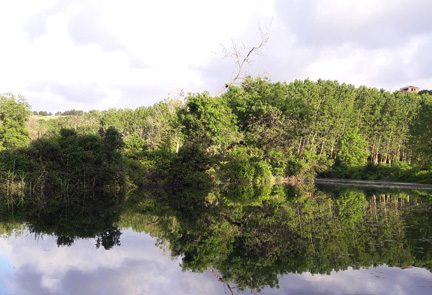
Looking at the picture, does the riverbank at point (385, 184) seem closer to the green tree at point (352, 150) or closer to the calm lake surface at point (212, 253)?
the green tree at point (352, 150)

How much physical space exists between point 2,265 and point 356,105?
214ft

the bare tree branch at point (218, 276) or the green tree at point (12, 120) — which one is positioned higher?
the green tree at point (12, 120)

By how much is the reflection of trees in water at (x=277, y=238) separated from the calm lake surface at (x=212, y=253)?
0.09 feet

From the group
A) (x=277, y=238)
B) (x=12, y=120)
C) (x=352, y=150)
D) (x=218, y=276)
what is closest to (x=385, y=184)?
(x=352, y=150)

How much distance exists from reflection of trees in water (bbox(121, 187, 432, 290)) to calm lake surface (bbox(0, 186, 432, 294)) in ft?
0.09

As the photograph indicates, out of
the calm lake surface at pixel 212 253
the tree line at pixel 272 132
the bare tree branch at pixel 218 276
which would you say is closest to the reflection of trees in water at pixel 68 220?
the calm lake surface at pixel 212 253

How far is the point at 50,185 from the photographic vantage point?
17.6m

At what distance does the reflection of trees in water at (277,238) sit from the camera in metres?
6.48

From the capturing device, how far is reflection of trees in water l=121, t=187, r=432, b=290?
648cm

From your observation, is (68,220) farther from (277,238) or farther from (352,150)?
(352,150)

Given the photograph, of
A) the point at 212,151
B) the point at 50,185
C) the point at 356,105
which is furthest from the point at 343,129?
the point at 50,185

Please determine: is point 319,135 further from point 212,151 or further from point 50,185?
point 50,185

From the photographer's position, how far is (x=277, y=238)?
8703 millimetres

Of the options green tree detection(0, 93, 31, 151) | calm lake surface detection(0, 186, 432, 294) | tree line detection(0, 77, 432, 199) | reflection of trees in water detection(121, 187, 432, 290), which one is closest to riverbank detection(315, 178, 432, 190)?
tree line detection(0, 77, 432, 199)
